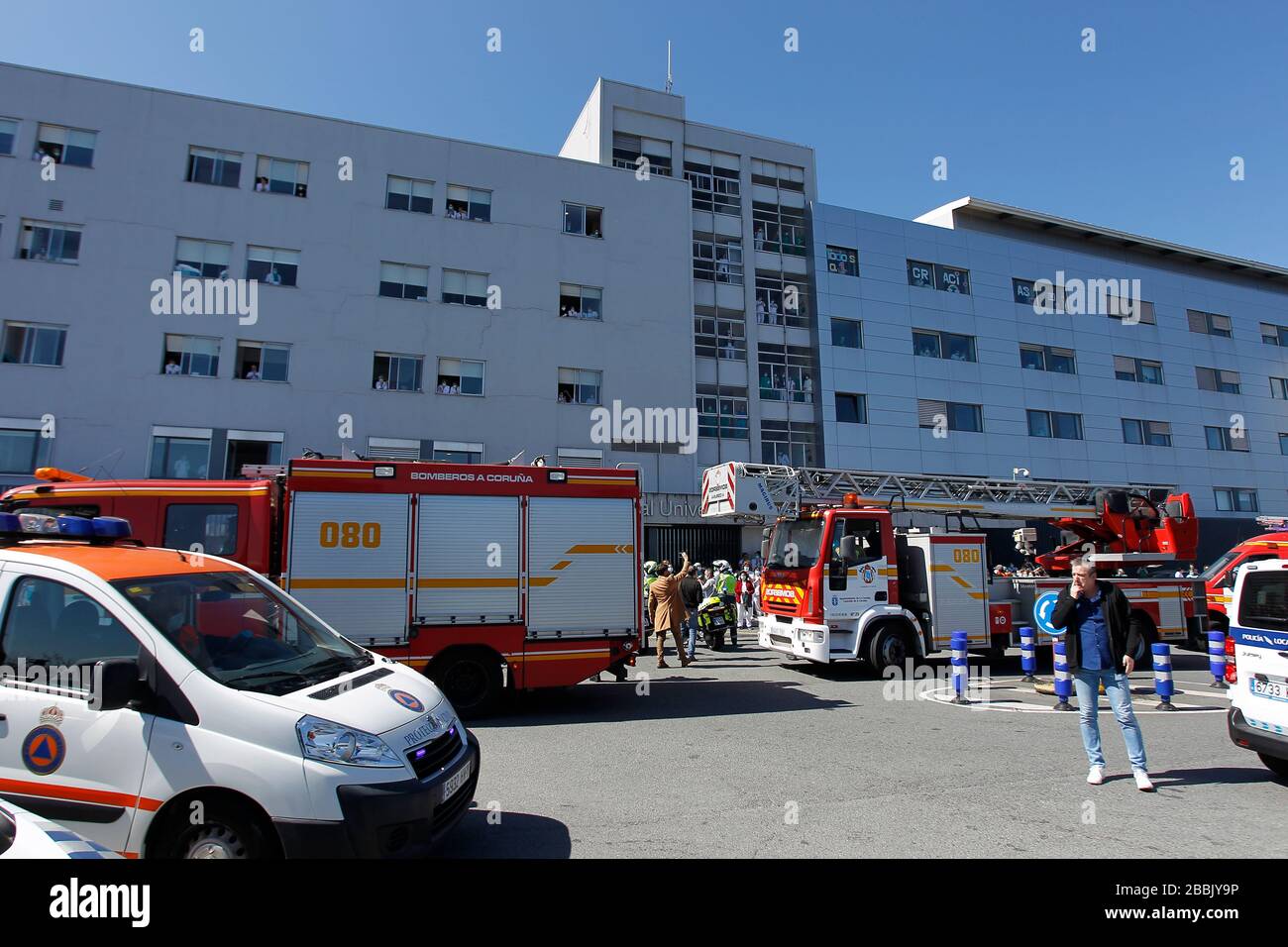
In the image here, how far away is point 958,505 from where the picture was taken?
13.3 metres

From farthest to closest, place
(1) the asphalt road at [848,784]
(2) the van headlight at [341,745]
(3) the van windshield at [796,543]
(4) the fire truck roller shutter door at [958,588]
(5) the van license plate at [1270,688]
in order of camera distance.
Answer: (4) the fire truck roller shutter door at [958,588] < (3) the van windshield at [796,543] < (5) the van license plate at [1270,688] < (1) the asphalt road at [848,784] < (2) the van headlight at [341,745]

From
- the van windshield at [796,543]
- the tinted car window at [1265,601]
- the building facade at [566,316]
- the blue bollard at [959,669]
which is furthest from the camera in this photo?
the building facade at [566,316]

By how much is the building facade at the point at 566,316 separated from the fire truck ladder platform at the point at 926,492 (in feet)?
42.0

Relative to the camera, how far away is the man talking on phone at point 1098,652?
5.80m

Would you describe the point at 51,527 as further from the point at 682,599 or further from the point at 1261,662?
the point at 682,599

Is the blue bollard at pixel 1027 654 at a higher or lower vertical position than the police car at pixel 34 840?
lower

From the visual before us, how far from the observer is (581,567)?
353 inches

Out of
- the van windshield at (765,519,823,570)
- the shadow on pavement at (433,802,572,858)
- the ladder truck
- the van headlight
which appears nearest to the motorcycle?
the ladder truck

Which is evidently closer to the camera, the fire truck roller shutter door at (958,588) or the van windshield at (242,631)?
the van windshield at (242,631)

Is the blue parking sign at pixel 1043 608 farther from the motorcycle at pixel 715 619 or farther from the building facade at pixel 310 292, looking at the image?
the building facade at pixel 310 292

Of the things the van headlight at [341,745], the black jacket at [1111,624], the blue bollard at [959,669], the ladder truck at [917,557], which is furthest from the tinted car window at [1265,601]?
the van headlight at [341,745]

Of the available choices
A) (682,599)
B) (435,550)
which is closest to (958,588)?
(682,599)

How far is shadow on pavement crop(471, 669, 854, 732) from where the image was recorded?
8.57m

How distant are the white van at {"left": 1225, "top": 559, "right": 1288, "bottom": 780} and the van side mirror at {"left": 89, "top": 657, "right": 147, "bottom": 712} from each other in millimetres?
7776
